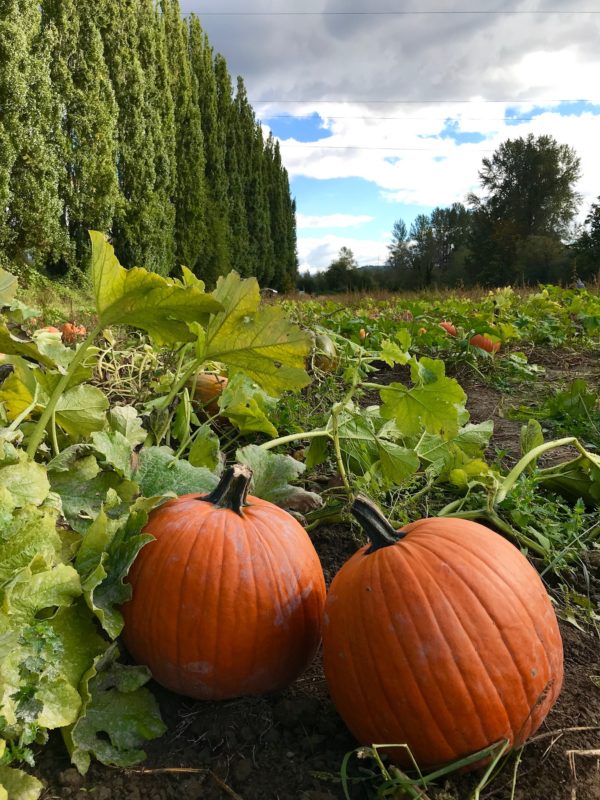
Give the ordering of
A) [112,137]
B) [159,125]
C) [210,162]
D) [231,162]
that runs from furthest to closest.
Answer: [231,162] < [210,162] < [159,125] < [112,137]

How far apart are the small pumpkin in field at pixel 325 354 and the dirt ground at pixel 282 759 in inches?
86.5

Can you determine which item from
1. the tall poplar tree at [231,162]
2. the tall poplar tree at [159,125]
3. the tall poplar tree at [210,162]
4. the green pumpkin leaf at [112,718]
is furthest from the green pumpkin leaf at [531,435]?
the tall poplar tree at [231,162]

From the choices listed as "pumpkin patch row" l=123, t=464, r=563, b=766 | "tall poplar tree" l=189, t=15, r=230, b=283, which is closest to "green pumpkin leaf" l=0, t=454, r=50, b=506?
"pumpkin patch row" l=123, t=464, r=563, b=766

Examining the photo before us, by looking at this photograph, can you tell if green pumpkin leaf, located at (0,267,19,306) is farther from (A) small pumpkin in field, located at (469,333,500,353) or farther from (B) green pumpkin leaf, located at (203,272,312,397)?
(A) small pumpkin in field, located at (469,333,500,353)

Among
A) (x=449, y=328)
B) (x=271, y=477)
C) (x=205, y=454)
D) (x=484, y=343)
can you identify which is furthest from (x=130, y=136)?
(x=271, y=477)

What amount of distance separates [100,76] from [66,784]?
45.3ft

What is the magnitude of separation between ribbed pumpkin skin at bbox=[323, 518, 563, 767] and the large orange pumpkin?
0.14m

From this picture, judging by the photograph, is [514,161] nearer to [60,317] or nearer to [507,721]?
[60,317]

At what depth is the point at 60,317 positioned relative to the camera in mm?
5512

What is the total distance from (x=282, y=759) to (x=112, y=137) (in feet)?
45.1

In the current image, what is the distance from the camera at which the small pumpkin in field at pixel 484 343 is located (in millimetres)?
4617

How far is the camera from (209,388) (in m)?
2.76

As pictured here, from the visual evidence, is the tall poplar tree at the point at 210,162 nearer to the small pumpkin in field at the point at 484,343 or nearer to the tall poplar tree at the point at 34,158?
the tall poplar tree at the point at 34,158

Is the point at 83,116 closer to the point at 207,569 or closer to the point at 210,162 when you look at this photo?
the point at 210,162
